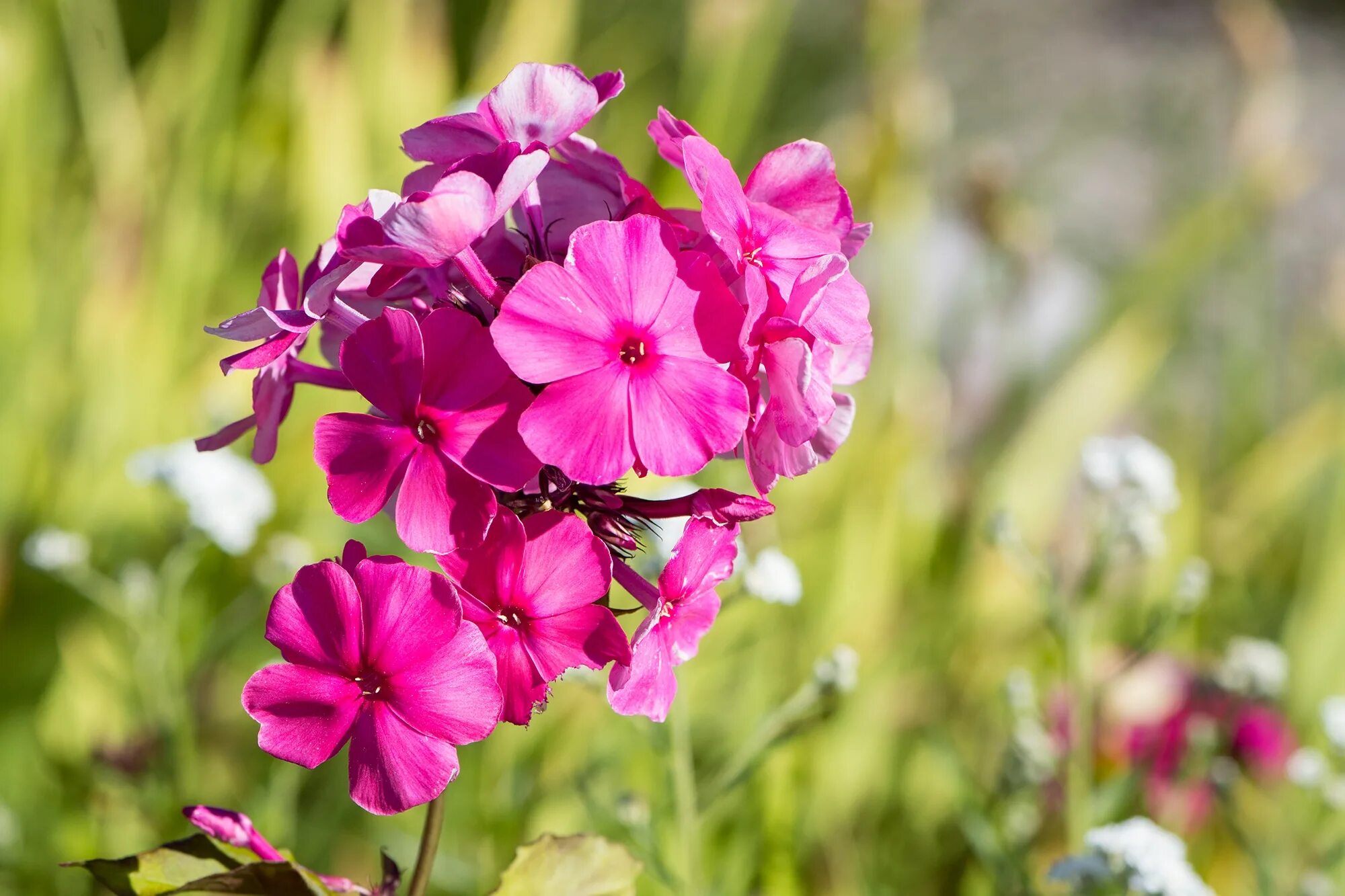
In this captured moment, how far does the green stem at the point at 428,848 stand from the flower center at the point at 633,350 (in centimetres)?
21

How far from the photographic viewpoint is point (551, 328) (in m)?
0.45

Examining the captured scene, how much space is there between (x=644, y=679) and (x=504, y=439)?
125 mm

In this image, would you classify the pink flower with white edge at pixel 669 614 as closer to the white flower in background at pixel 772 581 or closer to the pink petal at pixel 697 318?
the pink petal at pixel 697 318

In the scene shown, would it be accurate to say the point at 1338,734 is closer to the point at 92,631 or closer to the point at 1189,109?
the point at 92,631

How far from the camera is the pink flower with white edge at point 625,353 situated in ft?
1.46

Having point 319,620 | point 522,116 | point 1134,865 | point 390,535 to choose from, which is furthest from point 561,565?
point 390,535

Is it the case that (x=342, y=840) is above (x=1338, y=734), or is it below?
below

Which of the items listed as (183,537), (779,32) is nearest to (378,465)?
(183,537)

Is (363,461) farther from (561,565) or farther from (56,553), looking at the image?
(56,553)

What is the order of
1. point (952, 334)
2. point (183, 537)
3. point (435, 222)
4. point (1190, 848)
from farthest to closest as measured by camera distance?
point (952, 334) < point (1190, 848) < point (183, 537) < point (435, 222)

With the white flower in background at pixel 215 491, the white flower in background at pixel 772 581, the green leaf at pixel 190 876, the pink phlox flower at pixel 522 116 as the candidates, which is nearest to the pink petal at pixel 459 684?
the green leaf at pixel 190 876

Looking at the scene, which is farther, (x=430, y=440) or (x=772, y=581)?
(x=772, y=581)

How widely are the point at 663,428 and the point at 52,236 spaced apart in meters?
1.81

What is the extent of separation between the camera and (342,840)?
133 cm
